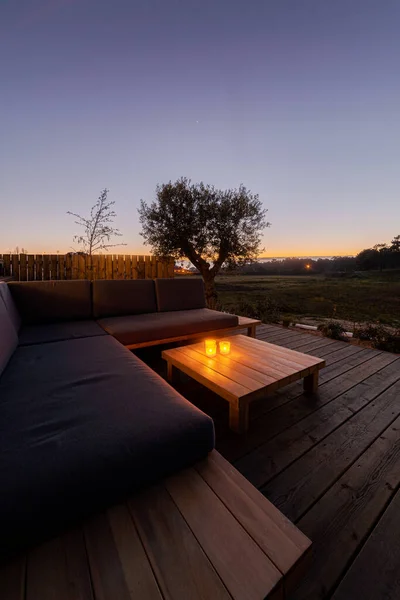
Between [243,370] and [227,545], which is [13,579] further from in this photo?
[243,370]

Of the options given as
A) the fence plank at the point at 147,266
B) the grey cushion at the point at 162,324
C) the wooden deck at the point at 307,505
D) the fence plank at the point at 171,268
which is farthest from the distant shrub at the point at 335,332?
the fence plank at the point at 147,266

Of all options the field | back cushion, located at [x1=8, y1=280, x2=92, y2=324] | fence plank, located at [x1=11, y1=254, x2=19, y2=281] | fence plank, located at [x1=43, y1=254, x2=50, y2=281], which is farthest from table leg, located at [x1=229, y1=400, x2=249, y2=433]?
fence plank, located at [x1=11, y1=254, x2=19, y2=281]

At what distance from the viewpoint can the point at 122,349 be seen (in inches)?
84.7

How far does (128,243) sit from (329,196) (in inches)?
272

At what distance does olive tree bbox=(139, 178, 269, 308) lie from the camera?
701cm

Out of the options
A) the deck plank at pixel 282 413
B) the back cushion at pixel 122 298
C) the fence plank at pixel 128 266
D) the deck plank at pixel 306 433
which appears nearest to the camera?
the deck plank at pixel 306 433

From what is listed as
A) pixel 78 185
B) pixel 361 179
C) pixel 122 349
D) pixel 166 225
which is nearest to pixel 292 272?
pixel 361 179

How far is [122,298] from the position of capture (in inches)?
141

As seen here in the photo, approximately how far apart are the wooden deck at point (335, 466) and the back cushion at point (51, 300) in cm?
177

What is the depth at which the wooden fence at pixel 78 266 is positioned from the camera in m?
5.67

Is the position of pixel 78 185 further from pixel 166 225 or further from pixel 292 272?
pixel 292 272

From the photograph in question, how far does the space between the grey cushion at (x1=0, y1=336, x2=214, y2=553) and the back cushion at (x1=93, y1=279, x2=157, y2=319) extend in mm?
1879

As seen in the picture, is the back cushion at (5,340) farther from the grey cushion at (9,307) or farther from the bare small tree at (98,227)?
the bare small tree at (98,227)

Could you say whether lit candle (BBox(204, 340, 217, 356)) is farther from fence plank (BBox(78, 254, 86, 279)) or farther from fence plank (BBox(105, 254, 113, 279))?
fence plank (BBox(78, 254, 86, 279))
